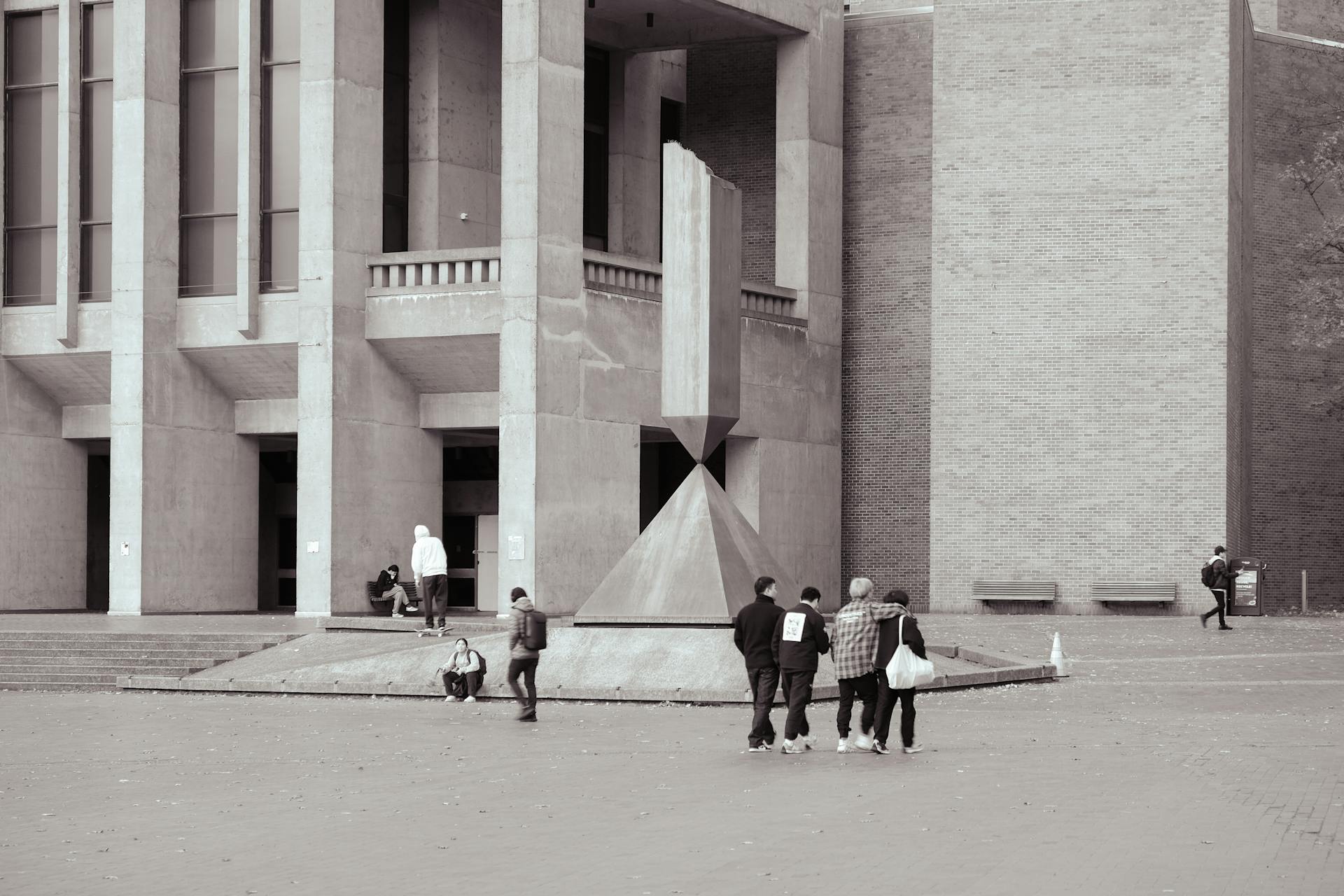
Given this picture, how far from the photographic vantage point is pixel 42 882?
938cm

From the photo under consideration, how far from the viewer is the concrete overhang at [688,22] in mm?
36250

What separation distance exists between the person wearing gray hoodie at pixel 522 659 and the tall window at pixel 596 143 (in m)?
20.1

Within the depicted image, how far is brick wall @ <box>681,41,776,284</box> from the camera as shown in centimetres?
4041

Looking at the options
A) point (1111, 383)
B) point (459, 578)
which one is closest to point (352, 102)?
point (459, 578)

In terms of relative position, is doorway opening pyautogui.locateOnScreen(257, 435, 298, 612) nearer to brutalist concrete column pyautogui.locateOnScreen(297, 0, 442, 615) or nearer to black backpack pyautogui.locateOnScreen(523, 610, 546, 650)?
brutalist concrete column pyautogui.locateOnScreen(297, 0, 442, 615)

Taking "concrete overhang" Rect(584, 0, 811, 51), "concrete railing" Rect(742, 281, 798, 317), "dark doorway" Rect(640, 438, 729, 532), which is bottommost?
"dark doorway" Rect(640, 438, 729, 532)

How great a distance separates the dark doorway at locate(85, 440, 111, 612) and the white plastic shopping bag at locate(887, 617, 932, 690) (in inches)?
1096

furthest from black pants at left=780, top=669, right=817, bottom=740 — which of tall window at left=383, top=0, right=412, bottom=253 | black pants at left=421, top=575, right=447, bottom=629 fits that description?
tall window at left=383, top=0, right=412, bottom=253

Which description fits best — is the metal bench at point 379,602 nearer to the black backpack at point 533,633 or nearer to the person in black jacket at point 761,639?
the black backpack at point 533,633

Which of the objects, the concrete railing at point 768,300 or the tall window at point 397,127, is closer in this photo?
the tall window at point 397,127

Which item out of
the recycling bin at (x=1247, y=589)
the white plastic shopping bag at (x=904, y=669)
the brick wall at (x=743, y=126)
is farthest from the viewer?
the brick wall at (x=743, y=126)

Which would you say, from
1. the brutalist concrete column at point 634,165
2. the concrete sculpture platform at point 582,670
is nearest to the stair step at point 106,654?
the concrete sculpture platform at point 582,670

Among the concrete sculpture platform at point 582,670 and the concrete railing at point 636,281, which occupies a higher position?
the concrete railing at point 636,281

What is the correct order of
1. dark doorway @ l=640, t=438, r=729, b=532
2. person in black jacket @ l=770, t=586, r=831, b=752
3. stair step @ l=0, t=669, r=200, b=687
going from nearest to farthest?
person in black jacket @ l=770, t=586, r=831, b=752
stair step @ l=0, t=669, r=200, b=687
dark doorway @ l=640, t=438, r=729, b=532
